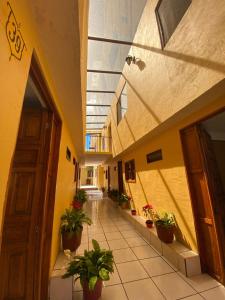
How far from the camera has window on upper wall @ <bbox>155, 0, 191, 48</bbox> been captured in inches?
86.5

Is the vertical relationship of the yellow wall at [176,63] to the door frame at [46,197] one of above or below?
above

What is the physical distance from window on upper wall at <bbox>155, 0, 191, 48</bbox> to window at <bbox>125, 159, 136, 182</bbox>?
358cm

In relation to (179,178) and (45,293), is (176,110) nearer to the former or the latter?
(179,178)

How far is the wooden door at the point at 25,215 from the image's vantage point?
1522 millimetres

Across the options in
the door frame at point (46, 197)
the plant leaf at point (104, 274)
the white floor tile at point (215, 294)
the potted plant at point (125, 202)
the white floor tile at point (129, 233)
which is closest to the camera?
the door frame at point (46, 197)

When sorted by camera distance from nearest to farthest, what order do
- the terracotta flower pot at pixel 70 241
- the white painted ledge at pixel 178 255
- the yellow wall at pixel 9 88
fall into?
the yellow wall at pixel 9 88 < the white painted ledge at pixel 178 255 < the terracotta flower pot at pixel 70 241

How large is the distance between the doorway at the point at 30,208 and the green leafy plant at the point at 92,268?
1.13 feet

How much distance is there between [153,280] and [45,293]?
4.69 feet

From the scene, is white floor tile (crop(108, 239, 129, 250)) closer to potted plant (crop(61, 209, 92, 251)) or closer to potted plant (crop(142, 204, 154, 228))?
potted plant (crop(142, 204, 154, 228))

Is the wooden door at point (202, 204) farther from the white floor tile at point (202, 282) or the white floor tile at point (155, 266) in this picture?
the white floor tile at point (155, 266)

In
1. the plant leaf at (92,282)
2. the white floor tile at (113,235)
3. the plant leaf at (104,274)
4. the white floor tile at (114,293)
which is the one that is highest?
→ the plant leaf at (104,274)

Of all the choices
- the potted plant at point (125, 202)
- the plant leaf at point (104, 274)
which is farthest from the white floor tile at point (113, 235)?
the plant leaf at point (104, 274)

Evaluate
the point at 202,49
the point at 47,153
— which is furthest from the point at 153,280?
the point at 202,49

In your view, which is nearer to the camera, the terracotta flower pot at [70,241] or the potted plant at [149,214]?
the terracotta flower pot at [70,241]
